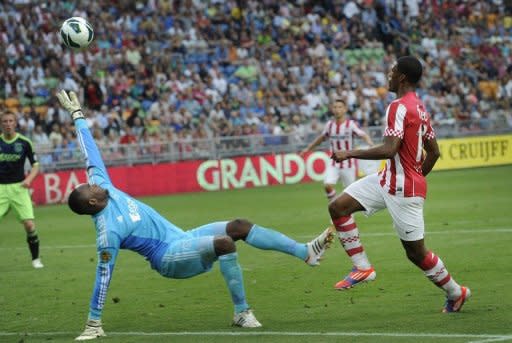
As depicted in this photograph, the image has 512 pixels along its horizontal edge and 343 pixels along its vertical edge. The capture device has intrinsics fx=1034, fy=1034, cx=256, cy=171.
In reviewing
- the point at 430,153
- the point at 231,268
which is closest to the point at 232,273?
the point at 231,268

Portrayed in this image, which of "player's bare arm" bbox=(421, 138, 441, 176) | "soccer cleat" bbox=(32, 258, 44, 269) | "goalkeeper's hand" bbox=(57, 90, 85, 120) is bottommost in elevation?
"soccer cleat" bbox=(32, 258, 44, 269)

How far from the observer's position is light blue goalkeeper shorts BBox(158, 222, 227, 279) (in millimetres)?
9734

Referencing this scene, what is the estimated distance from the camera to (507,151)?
38156 millimetres

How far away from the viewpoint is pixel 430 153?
1059cm

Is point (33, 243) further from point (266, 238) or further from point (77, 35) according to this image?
point (266, 238)

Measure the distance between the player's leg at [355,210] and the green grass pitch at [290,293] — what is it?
32 centimetres

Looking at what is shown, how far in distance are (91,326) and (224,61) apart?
2821cm

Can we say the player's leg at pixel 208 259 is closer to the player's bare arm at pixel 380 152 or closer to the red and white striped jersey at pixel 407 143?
the player's bare arm at pixel 380 152

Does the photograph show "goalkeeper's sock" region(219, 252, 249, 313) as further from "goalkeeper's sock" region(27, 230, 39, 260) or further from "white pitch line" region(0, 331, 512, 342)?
"goalkeeper's sock" region(27, 230, 39, 260)

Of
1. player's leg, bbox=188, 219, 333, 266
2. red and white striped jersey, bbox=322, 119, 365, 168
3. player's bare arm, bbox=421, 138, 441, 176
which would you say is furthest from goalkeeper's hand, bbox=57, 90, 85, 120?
red and white striped jersey, bbox=322, 119, 365, 168

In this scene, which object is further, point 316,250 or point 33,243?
point 33,243

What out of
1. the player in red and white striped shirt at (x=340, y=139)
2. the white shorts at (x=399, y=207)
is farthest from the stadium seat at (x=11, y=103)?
the white shorts at (x=399, y=207)

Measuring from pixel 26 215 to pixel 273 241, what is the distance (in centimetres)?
776

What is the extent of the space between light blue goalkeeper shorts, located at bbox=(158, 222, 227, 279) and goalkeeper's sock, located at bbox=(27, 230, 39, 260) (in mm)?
6982
